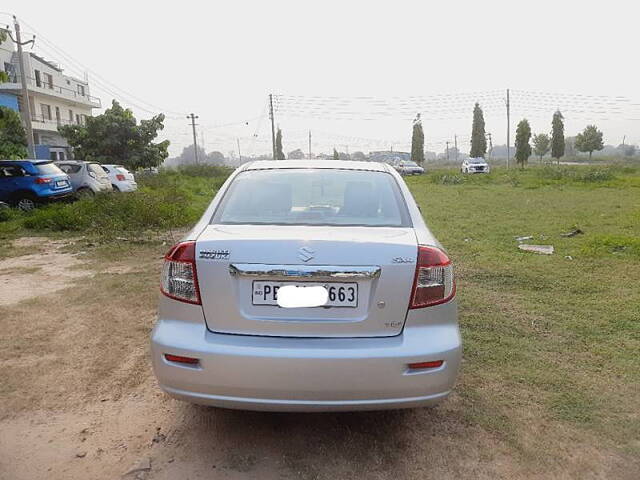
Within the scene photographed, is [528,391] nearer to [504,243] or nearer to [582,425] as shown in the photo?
[582,425]

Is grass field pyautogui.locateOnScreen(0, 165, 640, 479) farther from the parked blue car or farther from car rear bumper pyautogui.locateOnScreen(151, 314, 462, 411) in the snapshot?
the parked blue car

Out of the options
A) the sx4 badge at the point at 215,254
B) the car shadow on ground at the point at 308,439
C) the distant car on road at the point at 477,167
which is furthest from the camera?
the distant car on road at the point at 477,167

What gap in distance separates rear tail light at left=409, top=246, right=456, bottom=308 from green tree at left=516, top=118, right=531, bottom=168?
48208 millimetres

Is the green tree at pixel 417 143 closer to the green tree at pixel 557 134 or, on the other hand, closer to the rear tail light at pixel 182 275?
the green tree at pixel 557 134

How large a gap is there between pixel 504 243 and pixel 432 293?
19.1 feet

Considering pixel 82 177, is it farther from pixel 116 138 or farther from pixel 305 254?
pixel 116 138

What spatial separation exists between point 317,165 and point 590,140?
212 ft

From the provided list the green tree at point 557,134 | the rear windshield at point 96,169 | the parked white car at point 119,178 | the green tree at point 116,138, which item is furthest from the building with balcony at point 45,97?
the green tree at point 557,134

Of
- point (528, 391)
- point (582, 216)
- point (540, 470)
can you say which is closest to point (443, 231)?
point (582, 216)

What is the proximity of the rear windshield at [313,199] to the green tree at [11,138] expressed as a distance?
27.0ft

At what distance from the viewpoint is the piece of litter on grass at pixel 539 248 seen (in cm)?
689

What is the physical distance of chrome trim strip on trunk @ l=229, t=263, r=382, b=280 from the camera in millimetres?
2160

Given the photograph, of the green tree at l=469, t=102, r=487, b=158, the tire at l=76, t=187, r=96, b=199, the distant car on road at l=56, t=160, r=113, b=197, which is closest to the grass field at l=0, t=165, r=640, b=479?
the tire at l=76, t=187, r=96, b=199

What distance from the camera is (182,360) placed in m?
2.22
